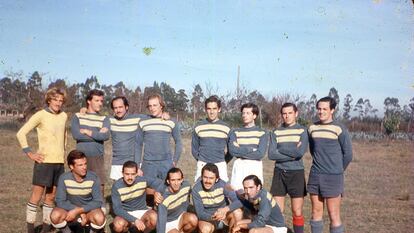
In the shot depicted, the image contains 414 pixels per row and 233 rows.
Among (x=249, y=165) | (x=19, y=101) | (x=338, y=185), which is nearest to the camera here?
(x=338, y=185)

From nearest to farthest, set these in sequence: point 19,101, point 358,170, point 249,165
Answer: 1. point 249,165
2. point 358,170
3. point 19,101

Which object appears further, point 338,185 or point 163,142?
point 163,142

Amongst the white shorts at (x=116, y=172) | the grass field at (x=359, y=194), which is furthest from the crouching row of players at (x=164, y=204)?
the grass field at (x=359, y=194)

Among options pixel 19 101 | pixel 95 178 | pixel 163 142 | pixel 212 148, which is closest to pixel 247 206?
pixel 212 148

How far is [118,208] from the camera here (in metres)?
5.21

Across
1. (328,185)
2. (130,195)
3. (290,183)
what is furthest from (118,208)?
(328,185)

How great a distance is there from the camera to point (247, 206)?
17.5ft

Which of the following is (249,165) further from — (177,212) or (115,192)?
(115,192)

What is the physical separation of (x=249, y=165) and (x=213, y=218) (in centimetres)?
89

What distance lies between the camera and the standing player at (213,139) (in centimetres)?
565

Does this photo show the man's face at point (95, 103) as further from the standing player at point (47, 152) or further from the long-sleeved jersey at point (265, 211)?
the long-sleeved jersey at point (265, 211)

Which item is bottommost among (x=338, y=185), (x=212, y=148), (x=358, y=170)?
(x=358, y=170)

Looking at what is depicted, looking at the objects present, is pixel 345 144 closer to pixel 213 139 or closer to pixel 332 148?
pixel 332 148

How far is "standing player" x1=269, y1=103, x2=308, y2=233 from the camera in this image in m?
5.35
